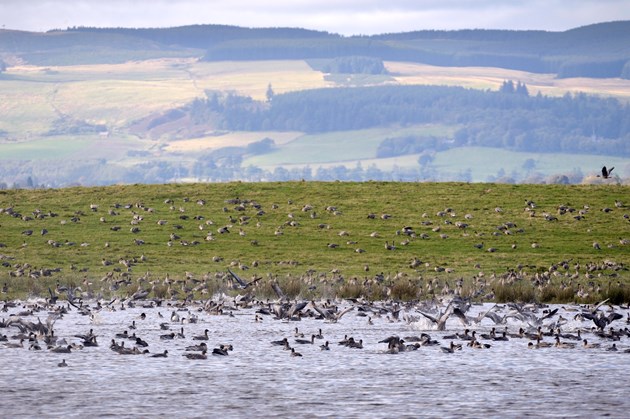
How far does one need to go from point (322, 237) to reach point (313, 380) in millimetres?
32939

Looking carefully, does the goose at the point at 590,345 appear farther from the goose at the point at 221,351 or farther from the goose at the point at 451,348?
the goose at the point at 221,351

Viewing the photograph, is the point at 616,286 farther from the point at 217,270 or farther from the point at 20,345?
the point at 20,345

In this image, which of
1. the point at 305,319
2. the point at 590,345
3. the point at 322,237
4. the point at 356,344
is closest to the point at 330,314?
the point at 305,319

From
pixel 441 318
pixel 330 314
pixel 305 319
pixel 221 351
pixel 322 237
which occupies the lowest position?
pixel 322 237

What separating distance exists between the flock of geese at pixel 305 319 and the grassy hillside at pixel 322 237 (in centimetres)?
366

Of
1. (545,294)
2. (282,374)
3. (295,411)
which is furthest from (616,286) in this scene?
(295,411)

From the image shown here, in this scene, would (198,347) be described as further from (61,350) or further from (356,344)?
(356,344)

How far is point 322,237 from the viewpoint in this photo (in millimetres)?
58938

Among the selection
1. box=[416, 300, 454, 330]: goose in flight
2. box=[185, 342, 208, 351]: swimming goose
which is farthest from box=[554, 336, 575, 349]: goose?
box=[185, 342, 208, 351]: swimming goose

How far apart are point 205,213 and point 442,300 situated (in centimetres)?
2439

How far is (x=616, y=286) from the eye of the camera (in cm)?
4503

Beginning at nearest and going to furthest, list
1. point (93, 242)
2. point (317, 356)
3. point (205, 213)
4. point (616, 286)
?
Result: point (317, 356)
point (616, 286)
point (93, 242)
point (205, 213)

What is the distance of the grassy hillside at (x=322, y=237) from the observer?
47.0m

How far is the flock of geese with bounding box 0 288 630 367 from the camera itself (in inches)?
1204
